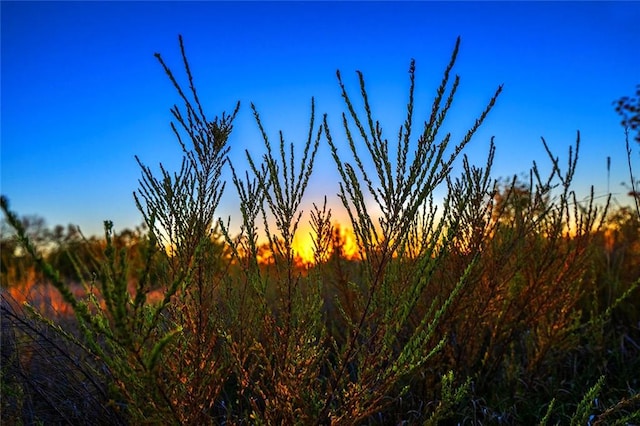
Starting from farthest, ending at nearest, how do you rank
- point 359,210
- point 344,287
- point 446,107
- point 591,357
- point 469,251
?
point 591,357
point 344,287
point 469,251
point 359,210
point 446,107

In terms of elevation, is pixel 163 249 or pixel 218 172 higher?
pixel 218 172

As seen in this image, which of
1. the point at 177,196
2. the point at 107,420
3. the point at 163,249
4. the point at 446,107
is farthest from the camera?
the point at 107,420

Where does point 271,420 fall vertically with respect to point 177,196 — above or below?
below

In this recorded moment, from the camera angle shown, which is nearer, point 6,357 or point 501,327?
point 6,357

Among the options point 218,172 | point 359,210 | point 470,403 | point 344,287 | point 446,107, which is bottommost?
point 470,403

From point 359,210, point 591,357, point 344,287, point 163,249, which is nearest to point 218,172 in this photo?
point 163,249

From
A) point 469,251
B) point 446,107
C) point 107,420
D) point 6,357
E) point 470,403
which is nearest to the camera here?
point 446,107

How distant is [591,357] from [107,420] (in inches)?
138

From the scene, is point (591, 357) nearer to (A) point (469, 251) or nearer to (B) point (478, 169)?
(A) point (469, 251)

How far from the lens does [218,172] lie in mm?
1896

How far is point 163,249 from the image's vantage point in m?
2.04

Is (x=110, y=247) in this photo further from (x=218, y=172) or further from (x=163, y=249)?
(x=163, y=249)

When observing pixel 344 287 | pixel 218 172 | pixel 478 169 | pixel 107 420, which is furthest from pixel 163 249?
pixel 344 287

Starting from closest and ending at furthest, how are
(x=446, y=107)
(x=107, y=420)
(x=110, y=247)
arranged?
(x=110, y=247)
(x=446, y=107)
(x=107, y=420)
